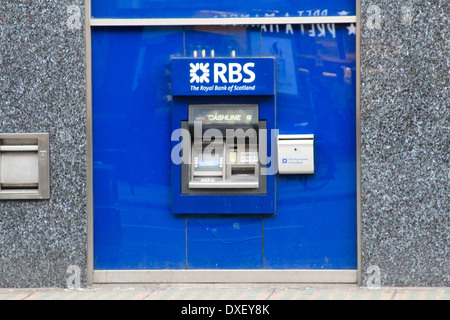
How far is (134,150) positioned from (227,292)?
153 cm

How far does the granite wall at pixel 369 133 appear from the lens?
6.96 m

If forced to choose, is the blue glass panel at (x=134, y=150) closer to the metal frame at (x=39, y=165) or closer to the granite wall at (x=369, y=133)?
the granite wall at (x=369, y=133)

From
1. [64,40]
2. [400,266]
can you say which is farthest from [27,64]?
[400,266]

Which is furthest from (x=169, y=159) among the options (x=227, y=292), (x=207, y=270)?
(x=227, y=292)

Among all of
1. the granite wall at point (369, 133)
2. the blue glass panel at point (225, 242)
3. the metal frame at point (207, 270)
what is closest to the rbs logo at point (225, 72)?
the metal frame at point (207, 270)

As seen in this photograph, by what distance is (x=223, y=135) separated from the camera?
23.4 feet

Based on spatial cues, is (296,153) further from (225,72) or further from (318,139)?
(225,72)

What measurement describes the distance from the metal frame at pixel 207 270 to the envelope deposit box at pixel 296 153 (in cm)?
43

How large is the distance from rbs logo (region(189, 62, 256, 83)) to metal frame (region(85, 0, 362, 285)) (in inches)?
15.2

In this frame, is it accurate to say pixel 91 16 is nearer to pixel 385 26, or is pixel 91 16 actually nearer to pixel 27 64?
pixel 27 64

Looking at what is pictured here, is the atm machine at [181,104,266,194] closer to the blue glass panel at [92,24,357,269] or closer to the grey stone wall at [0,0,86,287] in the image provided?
the blue glass panel at [92,24,357,269]

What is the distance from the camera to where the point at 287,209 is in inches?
283

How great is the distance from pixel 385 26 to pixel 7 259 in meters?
3.96

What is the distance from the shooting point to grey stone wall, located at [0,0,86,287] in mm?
7082
